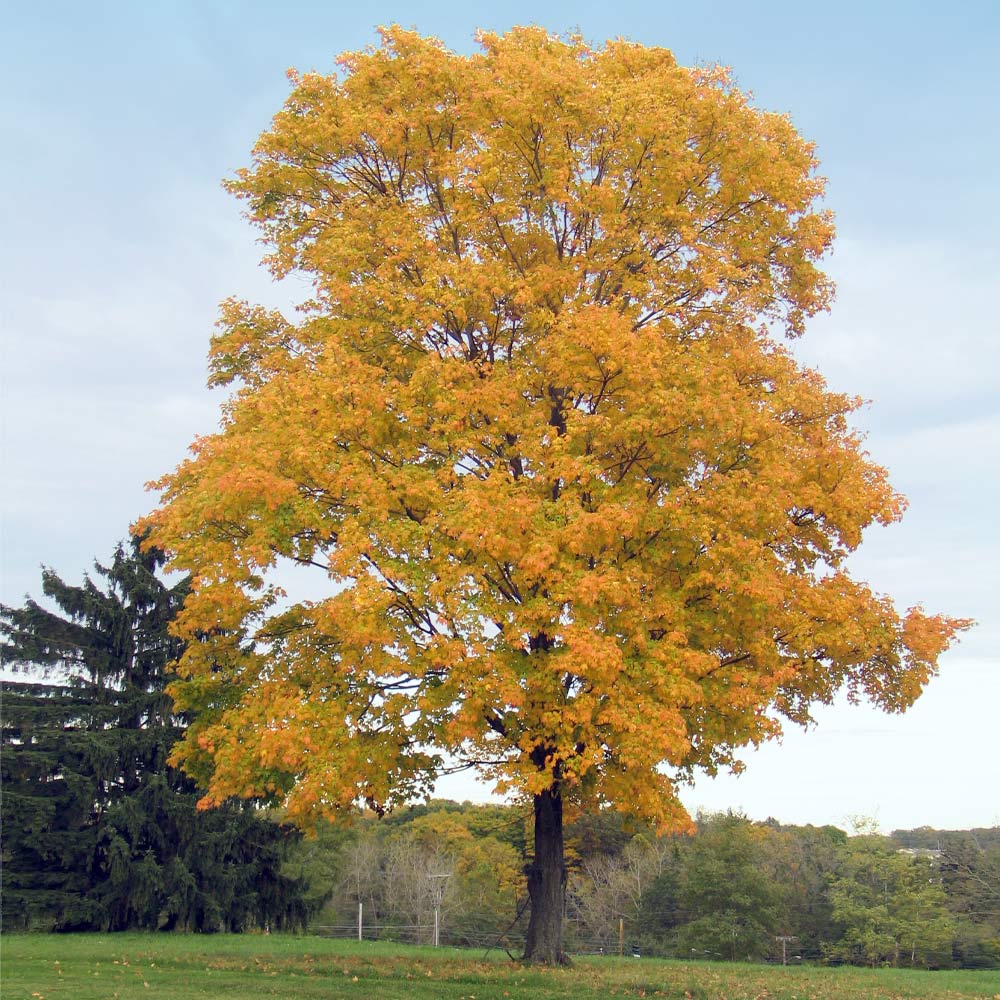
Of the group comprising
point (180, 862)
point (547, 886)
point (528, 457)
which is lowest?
point (180, 862)

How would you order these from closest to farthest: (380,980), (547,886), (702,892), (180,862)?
(380,980) < (547,886) < (180,862) < (702,892)

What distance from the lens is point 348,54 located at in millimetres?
15336

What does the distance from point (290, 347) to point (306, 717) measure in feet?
22.4

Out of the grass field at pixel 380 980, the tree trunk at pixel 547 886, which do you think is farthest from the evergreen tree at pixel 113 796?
the tree trunk at pixel 547 886

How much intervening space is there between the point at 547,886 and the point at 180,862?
14356 millimetres

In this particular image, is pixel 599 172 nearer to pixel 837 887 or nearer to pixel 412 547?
pixel 412 547

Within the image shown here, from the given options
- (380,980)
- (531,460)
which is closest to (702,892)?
(380,980)

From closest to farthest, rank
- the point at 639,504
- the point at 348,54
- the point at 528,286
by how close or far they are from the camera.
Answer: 1. the point at 639,504
2. the point at 528,286
3. the point at 348,54

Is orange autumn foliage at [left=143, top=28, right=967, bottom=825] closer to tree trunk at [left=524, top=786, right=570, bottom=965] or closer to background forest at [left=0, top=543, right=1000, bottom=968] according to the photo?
tree trunk at [left=524, top=786, right=570, bottom=965]

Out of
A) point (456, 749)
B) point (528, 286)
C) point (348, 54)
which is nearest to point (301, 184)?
point (348, 54)

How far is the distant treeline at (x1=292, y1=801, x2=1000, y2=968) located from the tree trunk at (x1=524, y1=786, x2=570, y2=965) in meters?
8.55

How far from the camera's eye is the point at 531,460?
13328 millimetres

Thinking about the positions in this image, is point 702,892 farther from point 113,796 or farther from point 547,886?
point 547,886

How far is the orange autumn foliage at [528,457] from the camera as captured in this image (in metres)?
11.8
